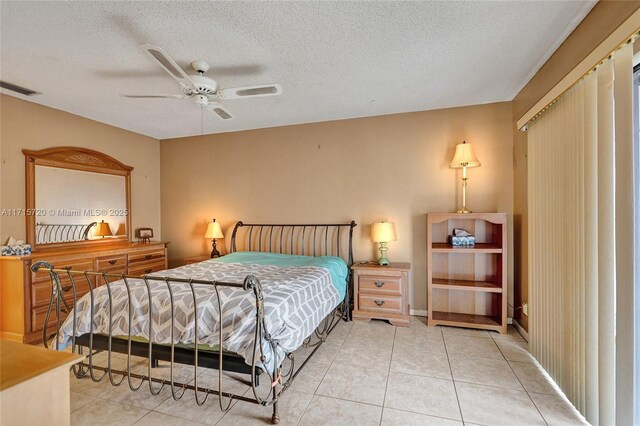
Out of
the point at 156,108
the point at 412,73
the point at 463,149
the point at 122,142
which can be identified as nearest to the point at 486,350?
the point at 463,149

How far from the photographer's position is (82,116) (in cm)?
387

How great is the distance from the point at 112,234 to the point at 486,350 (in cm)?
501

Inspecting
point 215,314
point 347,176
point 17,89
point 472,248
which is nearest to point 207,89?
point 215,314

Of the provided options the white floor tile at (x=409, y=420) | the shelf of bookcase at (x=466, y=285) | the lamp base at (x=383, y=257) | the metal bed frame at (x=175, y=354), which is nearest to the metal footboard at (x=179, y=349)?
the metal bed frame at (x=175, y=354)

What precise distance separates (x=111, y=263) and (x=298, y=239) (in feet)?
8.06

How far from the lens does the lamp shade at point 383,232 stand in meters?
3.56

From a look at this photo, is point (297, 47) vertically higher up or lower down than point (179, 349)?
higher up

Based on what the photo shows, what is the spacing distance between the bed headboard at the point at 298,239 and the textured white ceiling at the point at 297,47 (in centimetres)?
172

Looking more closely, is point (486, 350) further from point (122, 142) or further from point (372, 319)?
point (122, 142)

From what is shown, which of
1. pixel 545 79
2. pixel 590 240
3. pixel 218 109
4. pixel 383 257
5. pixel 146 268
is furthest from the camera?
pixel 146 268

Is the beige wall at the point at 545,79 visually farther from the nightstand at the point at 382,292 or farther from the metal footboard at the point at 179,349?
the metal footboard at the point at 179,349

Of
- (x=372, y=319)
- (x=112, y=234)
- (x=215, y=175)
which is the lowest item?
(x=372, y=319)

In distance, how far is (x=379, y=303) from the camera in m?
3.50

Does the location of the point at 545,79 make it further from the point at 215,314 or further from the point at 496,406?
the point at 215,314
